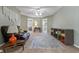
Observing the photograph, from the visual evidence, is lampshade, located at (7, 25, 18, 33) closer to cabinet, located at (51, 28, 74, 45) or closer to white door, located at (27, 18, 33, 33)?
white door, located at (27, 18, 33, 33)

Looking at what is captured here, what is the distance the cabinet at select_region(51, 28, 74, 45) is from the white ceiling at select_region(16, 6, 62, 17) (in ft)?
1.38

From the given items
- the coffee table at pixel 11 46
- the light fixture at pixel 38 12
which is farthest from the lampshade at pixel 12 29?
the light fixture at pixel 38 12

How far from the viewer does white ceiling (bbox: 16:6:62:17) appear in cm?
241

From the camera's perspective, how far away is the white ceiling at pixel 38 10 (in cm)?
241

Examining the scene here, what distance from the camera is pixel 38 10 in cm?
250

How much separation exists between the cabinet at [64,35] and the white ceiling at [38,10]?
421 millimetres

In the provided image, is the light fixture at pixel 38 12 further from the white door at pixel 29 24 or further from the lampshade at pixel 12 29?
the lampshade at pixel 12 29

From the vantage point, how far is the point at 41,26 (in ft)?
8.88

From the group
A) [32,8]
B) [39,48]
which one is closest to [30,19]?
[32,8]

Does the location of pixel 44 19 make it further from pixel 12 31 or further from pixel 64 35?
pixel 12 31
